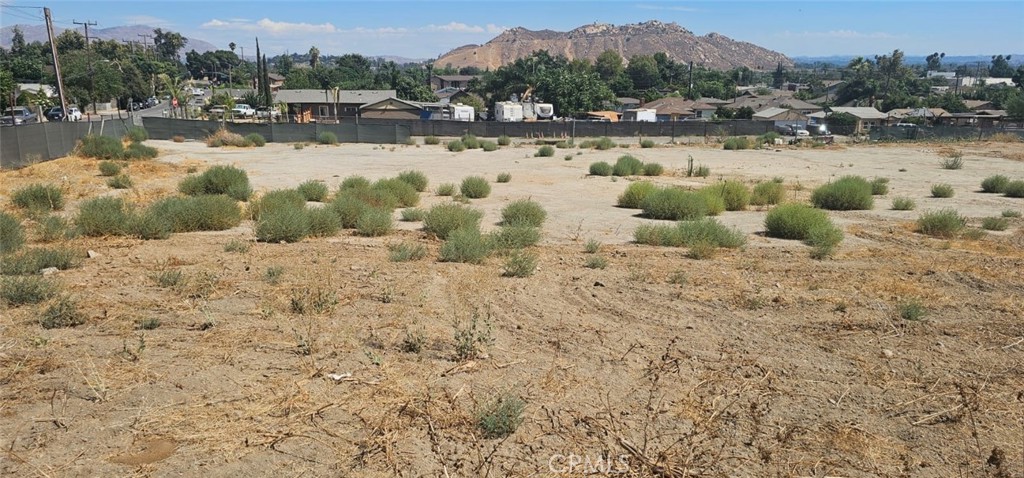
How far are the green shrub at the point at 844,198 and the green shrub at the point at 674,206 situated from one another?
453 cm

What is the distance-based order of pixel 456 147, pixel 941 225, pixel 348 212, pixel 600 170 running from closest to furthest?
pixel 348 212 < pixel 941 225 < pixel 600 170 < pixel 456 147

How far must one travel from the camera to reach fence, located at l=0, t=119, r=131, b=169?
2989 centimetres

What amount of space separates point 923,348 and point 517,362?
4868 mm

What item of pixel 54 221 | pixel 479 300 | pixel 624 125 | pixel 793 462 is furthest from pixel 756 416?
pixel 624 125

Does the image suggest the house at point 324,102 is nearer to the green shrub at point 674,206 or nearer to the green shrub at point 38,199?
the green shrub at point 38,199

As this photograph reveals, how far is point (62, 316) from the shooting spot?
8.90m

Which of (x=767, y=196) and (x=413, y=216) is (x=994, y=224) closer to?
(x=767, y=196)

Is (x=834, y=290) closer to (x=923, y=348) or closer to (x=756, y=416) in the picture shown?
(x=923, y=348)

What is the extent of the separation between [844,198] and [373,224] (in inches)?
566

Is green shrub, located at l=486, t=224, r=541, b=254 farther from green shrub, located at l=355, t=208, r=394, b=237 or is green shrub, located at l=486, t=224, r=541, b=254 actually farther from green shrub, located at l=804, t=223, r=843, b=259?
green shrub, located at l=804, t=223, r=843, b=259

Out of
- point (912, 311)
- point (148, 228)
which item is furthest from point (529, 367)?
point (148, 228)

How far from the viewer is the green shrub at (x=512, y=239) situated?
48.3ft

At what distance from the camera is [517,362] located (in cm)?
807

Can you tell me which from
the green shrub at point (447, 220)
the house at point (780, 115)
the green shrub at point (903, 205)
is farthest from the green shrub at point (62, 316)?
the house at point (780, 115)
